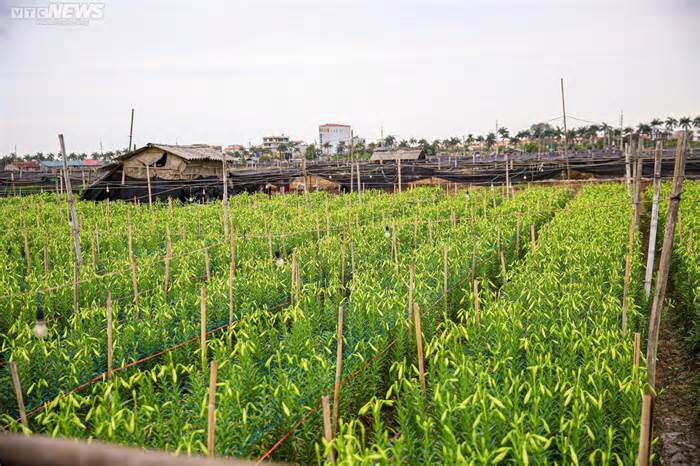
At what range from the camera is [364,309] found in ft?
20.4

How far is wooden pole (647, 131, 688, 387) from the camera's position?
13.4 feet

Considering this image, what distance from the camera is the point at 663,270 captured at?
4363 mm

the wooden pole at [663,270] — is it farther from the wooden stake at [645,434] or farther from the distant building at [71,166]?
the distant building at [71,166]

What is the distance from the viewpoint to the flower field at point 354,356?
145 inches

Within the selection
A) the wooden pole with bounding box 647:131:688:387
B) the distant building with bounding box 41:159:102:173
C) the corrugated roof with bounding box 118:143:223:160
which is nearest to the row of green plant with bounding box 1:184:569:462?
the wooden pole with bounding box 647:131:688:387

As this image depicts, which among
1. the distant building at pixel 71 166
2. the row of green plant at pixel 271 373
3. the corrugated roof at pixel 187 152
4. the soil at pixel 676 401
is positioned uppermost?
the corrugated roof at pixel 187 152

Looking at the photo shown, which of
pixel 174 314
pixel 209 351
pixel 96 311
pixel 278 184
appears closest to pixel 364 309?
pixel 209 351

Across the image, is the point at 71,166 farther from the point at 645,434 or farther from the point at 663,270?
the point at 645,434

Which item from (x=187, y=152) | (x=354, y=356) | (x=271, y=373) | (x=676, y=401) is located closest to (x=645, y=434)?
(x=354, y=356)

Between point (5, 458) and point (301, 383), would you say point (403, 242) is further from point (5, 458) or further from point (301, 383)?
point (5, 458)

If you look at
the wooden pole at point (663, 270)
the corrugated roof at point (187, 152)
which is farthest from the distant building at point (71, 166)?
the wooden pole at point (663, 270)

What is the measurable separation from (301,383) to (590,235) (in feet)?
24.9

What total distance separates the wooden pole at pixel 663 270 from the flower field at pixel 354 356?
0.60 ft

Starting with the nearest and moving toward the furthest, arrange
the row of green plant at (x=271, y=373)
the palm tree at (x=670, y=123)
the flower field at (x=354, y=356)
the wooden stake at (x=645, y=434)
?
the wooden stake at (x=645, y=434), the flower field at (x=354, y=356), the row of green plant at (x=271, y=373), the palm tree at (x=670, y=123)
